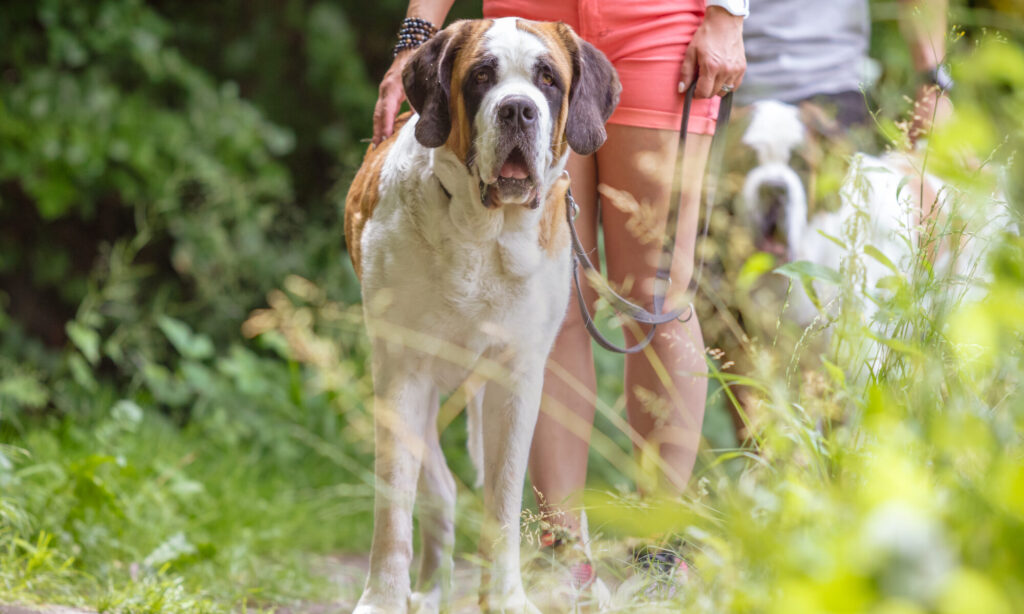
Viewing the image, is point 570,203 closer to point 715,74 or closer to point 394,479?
point 715,74

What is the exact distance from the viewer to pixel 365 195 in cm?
229

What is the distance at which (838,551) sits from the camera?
2.64 ft

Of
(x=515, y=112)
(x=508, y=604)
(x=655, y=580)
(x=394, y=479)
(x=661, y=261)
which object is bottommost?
(x=508, y=604)

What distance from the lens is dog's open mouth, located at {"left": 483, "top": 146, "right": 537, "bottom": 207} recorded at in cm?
196

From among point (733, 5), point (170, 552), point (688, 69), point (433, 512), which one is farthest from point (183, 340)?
point (733, 5)

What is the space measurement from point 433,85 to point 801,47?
5.04 ft

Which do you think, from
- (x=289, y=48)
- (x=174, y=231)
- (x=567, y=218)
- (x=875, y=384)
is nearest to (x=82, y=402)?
(x=174, y=231)

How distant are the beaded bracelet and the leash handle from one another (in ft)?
1.61

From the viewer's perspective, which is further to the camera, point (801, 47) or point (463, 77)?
point (801, 47)

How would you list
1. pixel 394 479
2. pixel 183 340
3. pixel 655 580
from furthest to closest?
pixel 183 340 < pixel 394 479 < pixel 655 580

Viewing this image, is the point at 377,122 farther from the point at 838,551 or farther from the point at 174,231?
the point at 174,231

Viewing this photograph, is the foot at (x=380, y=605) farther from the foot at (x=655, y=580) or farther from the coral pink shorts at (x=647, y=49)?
the coral pink shorts at (x=647, y=49)

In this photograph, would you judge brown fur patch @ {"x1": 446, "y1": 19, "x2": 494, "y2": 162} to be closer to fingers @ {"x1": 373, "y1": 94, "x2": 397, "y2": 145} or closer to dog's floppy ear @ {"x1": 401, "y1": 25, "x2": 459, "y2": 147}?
dog's floppy ear @ {"x1": 401, "y1": 25, "x2": 459, "y2": 147}

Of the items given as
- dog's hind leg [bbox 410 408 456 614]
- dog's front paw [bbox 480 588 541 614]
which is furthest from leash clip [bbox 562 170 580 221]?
dog's front paw [bbox 480 588 541 614]
